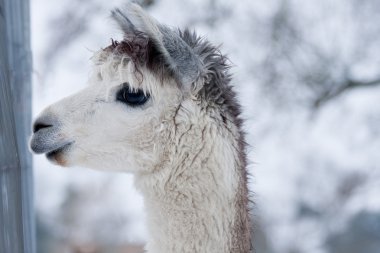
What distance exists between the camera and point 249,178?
2891mm

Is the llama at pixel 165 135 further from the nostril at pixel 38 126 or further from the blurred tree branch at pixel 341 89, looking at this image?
the blurred tree branch at pixel 341 89

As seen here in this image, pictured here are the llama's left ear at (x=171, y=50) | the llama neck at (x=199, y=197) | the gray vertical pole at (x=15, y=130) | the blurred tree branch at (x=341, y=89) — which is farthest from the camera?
the blurred tree branch at (x=341, y=89)

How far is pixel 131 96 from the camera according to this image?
279cm

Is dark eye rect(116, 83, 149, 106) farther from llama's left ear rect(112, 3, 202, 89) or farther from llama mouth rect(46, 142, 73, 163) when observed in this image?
llama mouth rect(46, 142, 73, 163)

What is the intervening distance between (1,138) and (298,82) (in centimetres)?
808

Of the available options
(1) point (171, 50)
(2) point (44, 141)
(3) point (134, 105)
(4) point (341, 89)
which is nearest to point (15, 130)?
(2) point (44, 141)

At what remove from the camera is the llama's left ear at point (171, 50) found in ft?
9.02

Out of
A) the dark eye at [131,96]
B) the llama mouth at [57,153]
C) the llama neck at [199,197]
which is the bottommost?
the llama neck at [199,197]

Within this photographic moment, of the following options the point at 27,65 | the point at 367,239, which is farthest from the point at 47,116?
the point at 367,239

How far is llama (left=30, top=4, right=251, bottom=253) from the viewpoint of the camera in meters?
2.67

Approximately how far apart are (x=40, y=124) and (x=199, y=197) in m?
0.65

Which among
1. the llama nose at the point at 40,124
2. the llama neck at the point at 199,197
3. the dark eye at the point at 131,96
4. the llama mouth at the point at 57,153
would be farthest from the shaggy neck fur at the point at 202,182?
the llama nose at the point at 40,124

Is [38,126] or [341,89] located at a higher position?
[341,89]

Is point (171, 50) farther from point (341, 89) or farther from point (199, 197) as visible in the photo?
point (341, 89)
